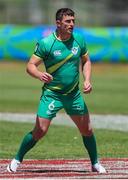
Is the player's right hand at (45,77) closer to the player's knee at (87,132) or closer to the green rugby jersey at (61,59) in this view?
the green rugby jersey at (61,59)

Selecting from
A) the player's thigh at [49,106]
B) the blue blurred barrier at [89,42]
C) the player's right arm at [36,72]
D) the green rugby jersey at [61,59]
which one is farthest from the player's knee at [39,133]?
the blue blurred barrier at [89,42]

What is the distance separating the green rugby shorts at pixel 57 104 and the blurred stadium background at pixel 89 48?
8.49ft

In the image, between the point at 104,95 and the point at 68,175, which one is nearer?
the point at 68,175

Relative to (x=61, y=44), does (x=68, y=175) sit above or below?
below

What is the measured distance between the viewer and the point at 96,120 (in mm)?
18984

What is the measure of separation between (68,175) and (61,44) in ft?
5.59

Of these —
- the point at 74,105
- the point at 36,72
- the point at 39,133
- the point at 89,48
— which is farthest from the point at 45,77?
the point at 89,48

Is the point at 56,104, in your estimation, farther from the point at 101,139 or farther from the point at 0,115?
the point at 0,115

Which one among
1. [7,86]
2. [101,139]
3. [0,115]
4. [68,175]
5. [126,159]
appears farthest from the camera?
[7,86]

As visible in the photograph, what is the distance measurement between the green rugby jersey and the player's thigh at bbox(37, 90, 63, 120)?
0.10 metres

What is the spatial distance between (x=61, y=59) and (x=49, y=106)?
2.10ft

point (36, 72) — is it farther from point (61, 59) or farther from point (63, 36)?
point (63, 36)

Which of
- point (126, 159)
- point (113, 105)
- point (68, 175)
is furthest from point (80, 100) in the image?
point (113, 105)

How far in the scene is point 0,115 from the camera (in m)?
20.0
